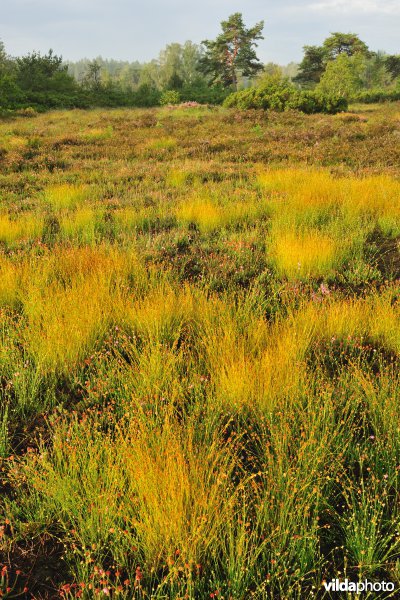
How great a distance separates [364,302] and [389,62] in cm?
7629

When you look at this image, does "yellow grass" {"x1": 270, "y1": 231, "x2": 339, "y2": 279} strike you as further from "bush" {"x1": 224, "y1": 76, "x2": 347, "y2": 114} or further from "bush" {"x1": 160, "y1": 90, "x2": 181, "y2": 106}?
"bush" {"x1": 160, "y1": 90, "x2": 181, "y2": 106}

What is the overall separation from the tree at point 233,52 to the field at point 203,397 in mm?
54100

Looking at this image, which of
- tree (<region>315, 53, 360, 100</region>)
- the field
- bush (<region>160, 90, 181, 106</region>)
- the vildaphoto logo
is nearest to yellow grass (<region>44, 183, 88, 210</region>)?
the field

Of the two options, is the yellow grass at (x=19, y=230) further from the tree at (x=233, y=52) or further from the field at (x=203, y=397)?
the tree at (x=233, y=52)

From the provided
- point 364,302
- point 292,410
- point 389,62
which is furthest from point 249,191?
point 389,62

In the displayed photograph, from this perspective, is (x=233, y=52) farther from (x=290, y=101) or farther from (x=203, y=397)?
(x=203, y=397)

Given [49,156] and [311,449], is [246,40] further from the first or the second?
[311,449]

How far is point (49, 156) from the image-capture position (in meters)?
13.9

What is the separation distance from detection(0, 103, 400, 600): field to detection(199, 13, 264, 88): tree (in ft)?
177

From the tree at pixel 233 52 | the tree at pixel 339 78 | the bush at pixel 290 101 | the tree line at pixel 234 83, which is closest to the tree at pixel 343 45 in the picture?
the tree line at pixel 234 83

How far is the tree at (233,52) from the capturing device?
172 ft

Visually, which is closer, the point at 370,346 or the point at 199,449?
the point at 199,449

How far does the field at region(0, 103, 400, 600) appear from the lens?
5.95ft

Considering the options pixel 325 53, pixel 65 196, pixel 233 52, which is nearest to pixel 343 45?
pixel 325 53
